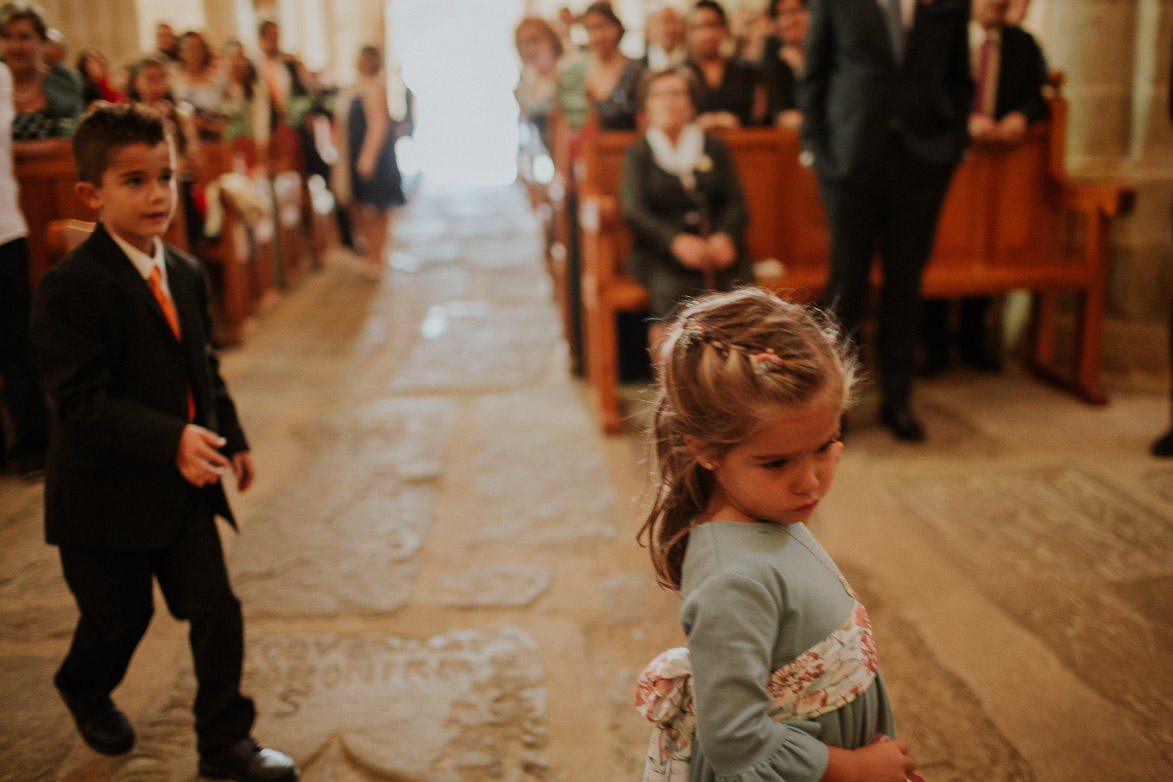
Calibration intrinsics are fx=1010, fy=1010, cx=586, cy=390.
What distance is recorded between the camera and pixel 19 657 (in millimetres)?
1856

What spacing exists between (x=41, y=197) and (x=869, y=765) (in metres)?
1.58

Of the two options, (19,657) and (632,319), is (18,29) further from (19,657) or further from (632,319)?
(632,319)

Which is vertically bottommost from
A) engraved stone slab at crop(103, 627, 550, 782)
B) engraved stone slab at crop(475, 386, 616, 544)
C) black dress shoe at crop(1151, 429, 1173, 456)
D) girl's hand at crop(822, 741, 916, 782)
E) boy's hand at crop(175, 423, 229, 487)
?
engraved stone slab at crop(103, 627, 550, 782)

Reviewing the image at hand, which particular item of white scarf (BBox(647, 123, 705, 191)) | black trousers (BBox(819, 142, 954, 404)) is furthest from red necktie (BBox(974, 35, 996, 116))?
white scarf (BBox(647, 123, 705, 191))

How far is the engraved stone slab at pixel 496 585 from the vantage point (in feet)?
8.35

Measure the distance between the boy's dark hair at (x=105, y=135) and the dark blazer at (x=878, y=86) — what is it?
2.46 m

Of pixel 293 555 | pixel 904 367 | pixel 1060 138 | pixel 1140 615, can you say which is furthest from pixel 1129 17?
pixel 293 555

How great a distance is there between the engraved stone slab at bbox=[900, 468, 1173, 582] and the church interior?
1 cm

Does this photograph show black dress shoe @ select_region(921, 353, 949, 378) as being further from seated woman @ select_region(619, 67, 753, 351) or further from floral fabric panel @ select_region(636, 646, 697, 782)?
floral fabric panel @ select_region(636, 646, 697, 782)

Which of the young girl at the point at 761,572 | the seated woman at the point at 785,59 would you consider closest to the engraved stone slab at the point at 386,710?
the young girl at the point at 761,572

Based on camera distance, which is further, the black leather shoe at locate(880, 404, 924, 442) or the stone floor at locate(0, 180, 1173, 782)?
the black leather shoe at locate(880, 404, 924, 442)

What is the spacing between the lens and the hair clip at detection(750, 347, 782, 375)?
1.07m

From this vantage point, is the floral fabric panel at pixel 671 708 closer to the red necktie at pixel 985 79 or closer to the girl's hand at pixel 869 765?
the girl's hand at pixel 869 765

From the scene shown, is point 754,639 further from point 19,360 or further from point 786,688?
point 19,360
